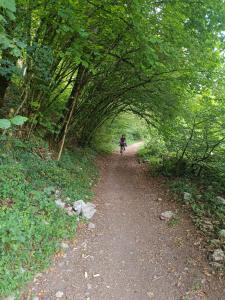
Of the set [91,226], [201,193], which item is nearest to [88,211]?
[91,226]

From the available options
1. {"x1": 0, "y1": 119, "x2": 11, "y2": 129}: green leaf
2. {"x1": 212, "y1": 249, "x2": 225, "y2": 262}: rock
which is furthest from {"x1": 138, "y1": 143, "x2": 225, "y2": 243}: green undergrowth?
{"x1": 0, "y1": 119, "x2": 11, "y2": 129}: green leaf

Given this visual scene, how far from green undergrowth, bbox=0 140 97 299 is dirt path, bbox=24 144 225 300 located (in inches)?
11.1

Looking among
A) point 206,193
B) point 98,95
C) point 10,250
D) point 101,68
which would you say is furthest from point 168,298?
point 98,95

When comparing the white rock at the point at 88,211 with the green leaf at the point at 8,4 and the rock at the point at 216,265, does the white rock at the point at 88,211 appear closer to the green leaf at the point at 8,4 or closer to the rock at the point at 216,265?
the rock at the point at 216,265

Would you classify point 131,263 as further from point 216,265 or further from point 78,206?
point 78,206

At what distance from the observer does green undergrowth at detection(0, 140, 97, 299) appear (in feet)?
12.4

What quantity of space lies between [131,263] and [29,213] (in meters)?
1.94

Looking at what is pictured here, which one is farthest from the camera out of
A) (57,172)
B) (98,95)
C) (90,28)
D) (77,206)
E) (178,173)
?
(98,95)

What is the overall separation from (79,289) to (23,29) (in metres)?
5.11

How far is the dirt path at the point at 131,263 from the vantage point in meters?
3.96

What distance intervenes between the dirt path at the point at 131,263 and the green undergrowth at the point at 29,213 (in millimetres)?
281

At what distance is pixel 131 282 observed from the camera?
423 centimetres

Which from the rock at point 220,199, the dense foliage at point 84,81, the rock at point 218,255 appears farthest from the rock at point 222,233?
the rock at point 220,199

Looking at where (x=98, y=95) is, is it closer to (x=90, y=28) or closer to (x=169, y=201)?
(x=90, y=28)
